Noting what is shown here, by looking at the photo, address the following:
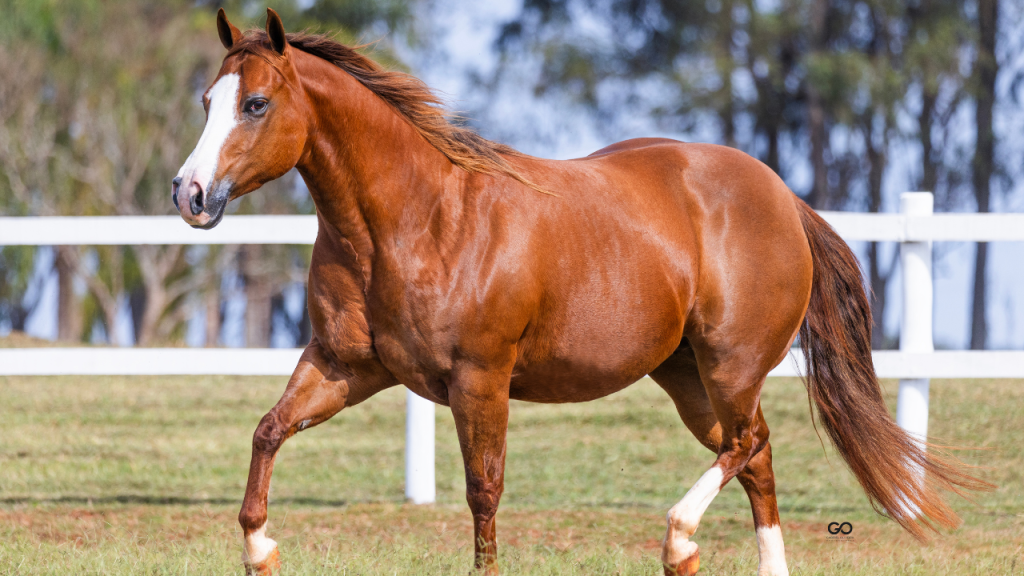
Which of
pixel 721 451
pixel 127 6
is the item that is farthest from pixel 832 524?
pixel 127 6

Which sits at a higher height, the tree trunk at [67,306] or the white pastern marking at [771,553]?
the white pastern marking at [771,553]

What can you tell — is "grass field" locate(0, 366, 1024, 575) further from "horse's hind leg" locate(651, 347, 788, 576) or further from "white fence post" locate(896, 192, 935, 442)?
"white fence post" locate(896, 192, 935, 442)

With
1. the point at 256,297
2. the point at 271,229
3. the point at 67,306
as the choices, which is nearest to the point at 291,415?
the point at 271,229

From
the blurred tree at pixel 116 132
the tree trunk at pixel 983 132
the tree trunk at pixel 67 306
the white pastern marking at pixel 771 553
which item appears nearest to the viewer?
the white pastern marking at pixel 771 553

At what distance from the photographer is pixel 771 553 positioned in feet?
13.4

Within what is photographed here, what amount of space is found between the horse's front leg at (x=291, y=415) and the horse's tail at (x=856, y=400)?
2.03m

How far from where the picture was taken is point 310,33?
12.0 feet

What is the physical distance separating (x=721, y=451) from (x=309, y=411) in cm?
165

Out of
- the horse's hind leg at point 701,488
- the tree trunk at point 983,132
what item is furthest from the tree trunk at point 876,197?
the horse's hind leg at point 701,488

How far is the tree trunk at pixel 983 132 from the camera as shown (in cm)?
1856

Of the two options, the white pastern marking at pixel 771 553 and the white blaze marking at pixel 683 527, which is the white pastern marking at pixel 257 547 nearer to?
the white blaze marking at pixel 683 527

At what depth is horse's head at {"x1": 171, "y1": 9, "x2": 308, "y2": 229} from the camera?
3.01 m

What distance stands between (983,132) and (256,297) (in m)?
15.8

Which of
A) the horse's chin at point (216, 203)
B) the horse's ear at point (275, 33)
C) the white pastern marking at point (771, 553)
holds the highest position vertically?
the horse's ear at point (275, 33)
